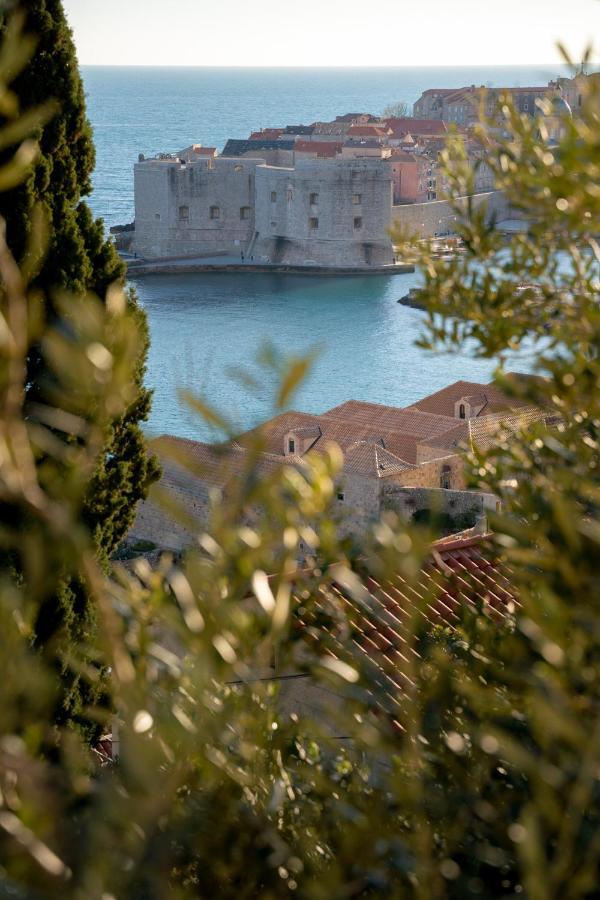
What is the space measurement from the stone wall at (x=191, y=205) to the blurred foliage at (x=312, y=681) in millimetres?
32635

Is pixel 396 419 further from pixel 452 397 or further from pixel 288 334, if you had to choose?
pixel 288 334

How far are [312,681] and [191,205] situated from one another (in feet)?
109

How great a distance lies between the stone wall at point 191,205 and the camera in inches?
1334

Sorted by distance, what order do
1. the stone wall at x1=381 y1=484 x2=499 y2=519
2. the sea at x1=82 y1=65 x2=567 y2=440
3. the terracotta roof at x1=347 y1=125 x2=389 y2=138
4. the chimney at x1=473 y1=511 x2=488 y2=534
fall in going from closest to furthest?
the chimney at x1=473 y1=511 x2=488 y2=534
the stone wall at x1=381 y1=484 x2=499 y2=519
the sea at x1=82 y1=65 x2=567 y2=440
the terracotta roof at x1=347 y1=125 x2=389 y2=138

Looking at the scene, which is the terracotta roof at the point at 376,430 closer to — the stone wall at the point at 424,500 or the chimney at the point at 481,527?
the stone wall at the point at 424,500

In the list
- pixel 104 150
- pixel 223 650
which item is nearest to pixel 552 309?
pixel 223 650

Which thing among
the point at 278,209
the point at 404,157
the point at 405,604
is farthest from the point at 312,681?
the point at 404,157

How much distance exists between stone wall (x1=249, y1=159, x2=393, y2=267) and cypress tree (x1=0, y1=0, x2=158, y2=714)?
88.5 feet

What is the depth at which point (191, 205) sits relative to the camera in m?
34.1

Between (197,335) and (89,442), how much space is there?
973 inches

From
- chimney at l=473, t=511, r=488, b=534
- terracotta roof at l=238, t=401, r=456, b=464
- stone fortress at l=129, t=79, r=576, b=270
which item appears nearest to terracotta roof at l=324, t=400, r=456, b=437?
terracotta roof at l=238, t=401, r=456, b=464

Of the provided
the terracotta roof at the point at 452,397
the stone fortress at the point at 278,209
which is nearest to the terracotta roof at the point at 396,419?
the terracotta roof at the point at 452,397

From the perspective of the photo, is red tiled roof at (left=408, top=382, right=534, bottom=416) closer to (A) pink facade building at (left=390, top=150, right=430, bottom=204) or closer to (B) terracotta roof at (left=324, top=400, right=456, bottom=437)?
(B) terracotta roof at (left=324, top=400, right=456, bottom=437)

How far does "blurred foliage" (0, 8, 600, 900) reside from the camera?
3.72 ft
